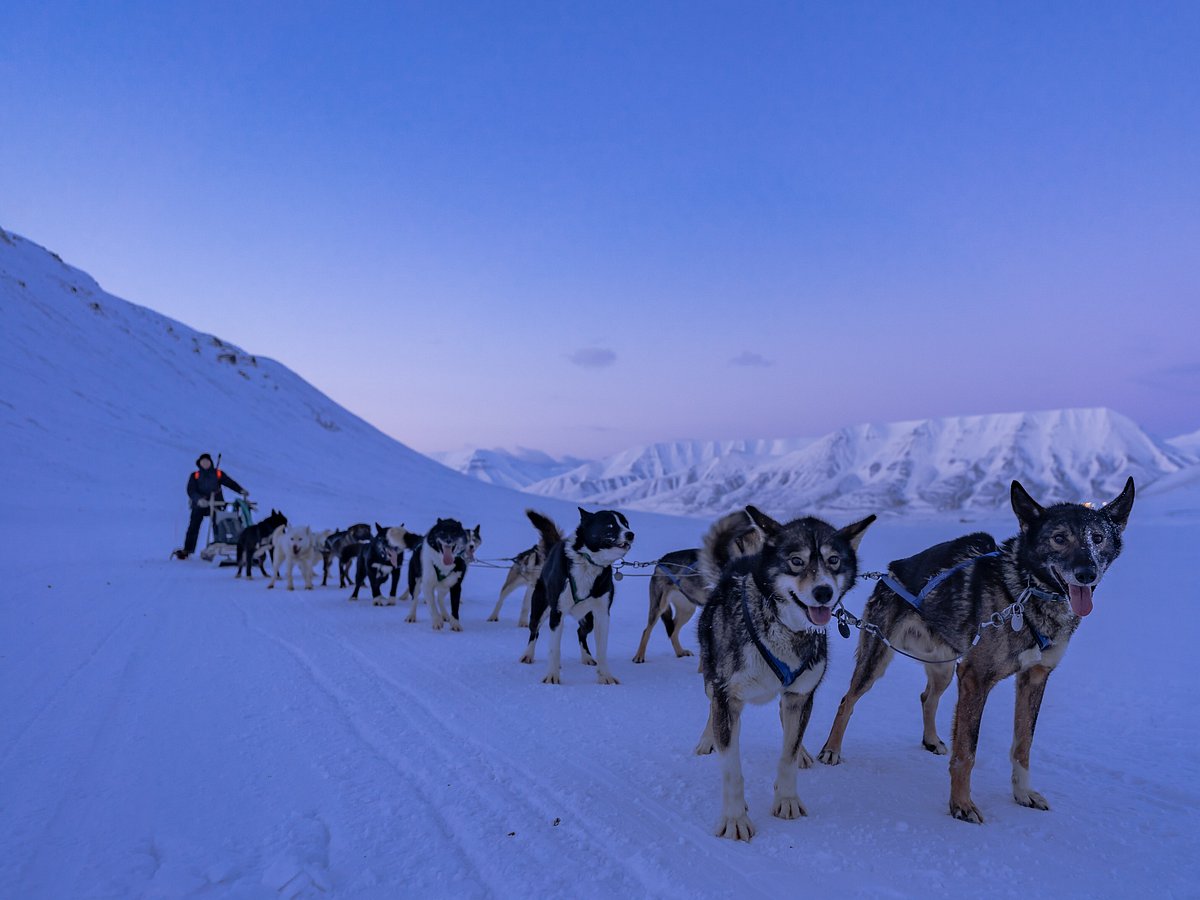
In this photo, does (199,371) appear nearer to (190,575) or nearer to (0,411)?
(0,411)

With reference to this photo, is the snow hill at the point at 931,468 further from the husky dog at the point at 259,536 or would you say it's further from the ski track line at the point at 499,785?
the ski track line at the point at 499,785

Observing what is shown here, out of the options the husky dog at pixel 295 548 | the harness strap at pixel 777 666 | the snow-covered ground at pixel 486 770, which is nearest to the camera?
the snow-covered ground at pixel 486 770

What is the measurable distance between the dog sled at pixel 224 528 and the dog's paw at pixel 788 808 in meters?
14.0

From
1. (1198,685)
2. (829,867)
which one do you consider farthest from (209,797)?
(1198,685)

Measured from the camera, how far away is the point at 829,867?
114 inches

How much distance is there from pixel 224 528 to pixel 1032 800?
15599 mm

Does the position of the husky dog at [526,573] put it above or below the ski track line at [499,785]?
above

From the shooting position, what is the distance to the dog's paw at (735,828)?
Answer: 10.2 feet

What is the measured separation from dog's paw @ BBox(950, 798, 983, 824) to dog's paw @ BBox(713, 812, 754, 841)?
1.05 metres

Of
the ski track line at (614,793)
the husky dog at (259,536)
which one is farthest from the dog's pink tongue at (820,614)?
the husky dog at (259,536)

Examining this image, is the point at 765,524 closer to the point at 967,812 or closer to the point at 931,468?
the point at 967,812

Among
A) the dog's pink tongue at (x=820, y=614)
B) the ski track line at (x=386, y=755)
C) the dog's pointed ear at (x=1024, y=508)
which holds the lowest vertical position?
the ski track line at (x=386, y=755)

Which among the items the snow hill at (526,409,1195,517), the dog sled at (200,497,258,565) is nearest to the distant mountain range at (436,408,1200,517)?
the snow hill at (526,409,1195,517)

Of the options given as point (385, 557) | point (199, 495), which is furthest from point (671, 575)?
point (199, 495)
